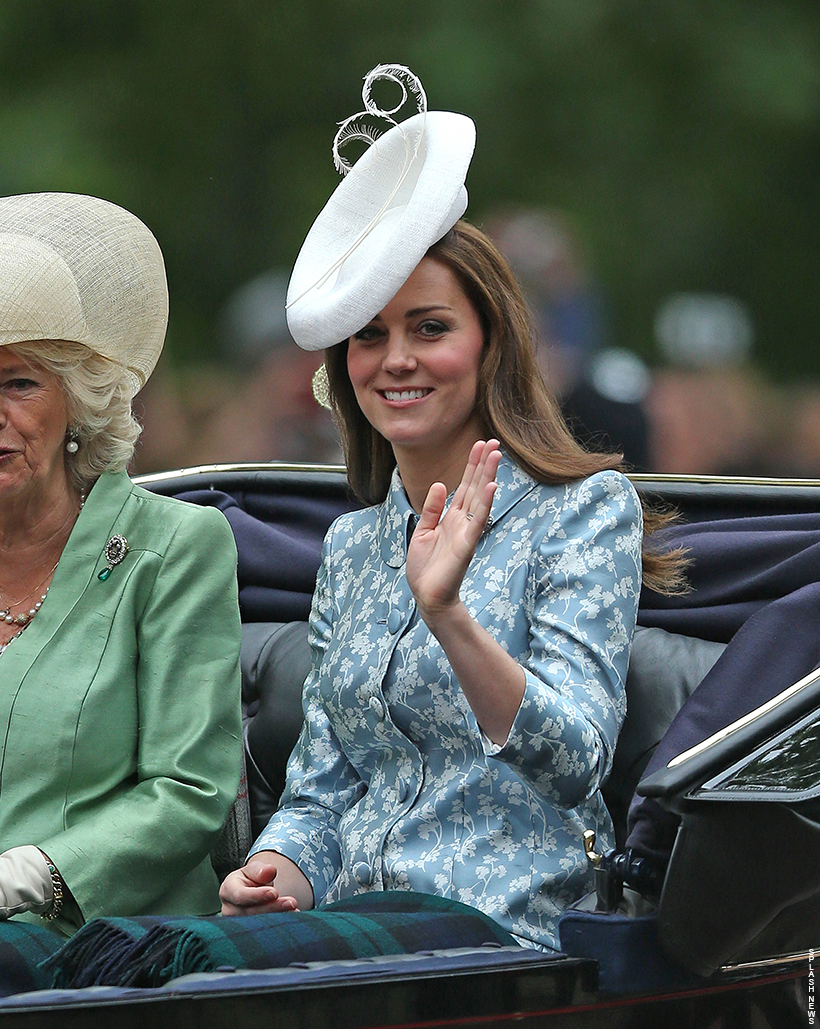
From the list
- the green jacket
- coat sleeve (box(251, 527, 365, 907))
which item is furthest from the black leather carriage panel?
the green jacket

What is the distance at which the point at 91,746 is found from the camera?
8.30 ft

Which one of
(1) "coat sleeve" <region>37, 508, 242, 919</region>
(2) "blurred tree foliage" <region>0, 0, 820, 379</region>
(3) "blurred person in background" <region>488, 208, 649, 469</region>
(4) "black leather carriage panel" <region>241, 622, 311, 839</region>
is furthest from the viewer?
(2) "blurred tree foliage" <region>0, 0, 820, 379</region>

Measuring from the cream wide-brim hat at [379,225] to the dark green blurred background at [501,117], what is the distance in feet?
11.2

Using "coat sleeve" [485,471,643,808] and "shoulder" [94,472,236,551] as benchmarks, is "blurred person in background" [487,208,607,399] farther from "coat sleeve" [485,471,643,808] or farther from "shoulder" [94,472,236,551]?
"coat sleeve" [485,471,643,808]

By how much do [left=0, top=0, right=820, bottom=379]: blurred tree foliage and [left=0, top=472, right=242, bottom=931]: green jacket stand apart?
3716 millimetres

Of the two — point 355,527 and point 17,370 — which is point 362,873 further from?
point 17,370

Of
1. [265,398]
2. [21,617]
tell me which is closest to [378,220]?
→ [21,617]

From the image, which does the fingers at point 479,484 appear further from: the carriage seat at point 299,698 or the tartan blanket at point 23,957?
the tartan blanket at point 23,957

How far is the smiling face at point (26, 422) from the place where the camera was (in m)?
Answer: 2.60

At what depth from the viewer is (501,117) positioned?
253 inches

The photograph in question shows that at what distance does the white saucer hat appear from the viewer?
2551 millimetres

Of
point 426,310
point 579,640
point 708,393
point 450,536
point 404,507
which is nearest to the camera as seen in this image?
point 450,536

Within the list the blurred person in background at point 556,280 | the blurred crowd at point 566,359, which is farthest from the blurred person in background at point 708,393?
the blurred person in background at point 556,280

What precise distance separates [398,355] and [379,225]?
22 cm
